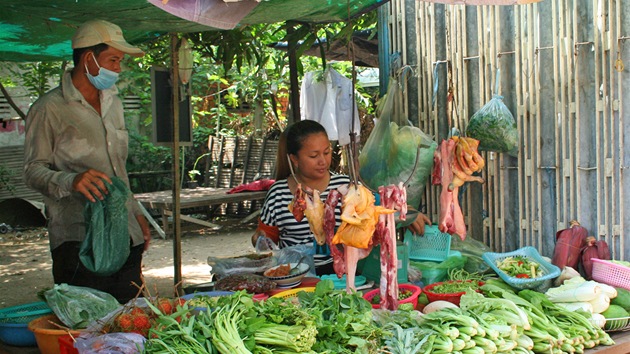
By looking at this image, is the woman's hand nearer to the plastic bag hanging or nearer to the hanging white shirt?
the plastic bag hanging

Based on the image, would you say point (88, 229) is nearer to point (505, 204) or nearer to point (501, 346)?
point (501, 346)

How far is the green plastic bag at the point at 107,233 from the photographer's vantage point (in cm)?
335

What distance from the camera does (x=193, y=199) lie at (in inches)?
399

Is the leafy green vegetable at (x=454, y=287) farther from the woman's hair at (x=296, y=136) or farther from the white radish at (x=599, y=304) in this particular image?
the woman's hair at (x=296, y=136)

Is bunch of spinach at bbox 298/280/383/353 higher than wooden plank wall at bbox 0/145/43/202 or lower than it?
lower

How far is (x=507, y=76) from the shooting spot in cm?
449

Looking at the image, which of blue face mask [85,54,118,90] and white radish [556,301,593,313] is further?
blue face mask [85,54,118,90]

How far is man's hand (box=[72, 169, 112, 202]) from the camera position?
3.32 metres

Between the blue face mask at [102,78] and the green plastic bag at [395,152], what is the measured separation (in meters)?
1.66

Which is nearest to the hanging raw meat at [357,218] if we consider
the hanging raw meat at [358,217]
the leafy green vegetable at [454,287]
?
the hanging raw meat at [358,217]

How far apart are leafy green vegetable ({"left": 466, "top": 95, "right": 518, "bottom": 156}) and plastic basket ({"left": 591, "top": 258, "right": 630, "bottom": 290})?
0.92 metres

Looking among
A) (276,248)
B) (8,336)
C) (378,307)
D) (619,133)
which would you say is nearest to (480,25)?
(619,133)

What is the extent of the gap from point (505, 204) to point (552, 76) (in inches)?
37.1

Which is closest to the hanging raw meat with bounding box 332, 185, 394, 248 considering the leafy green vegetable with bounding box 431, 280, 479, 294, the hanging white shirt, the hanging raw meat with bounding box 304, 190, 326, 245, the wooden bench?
the hanging raw meat with bounding box 304, 190, 326, 245
